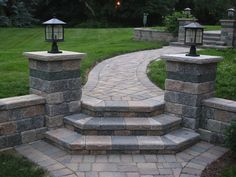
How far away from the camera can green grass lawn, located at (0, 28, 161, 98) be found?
20.2 feet

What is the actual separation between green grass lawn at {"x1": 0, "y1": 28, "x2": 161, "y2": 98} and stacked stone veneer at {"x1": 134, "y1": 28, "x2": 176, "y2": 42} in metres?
0.40

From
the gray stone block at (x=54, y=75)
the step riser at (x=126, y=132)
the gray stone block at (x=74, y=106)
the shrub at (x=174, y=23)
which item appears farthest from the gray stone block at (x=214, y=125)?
the shrub at (x=174, y=23)

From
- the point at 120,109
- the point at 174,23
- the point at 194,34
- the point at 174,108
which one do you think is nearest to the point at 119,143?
the point at 120,109

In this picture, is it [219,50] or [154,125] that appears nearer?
[154,125]

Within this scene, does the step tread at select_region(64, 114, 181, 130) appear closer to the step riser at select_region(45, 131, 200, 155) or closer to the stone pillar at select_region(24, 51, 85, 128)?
the stone pillar at select_region(24, 51, 85, 128)

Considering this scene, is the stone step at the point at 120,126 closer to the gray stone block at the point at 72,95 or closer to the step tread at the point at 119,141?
the step tread at the point at 119,141

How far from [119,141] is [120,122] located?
0.33 meters

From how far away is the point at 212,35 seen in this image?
12.9 meters

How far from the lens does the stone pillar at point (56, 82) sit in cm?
502

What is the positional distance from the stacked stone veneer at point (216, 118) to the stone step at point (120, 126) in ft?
1.74

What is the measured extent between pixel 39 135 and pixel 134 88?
6.60 feet

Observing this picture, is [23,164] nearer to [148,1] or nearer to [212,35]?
[212,35]

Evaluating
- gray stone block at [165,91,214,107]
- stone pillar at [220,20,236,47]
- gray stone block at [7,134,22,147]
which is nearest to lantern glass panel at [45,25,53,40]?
gray stone block at [7,134,22,147]

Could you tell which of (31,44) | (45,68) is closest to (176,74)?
(45,68)
